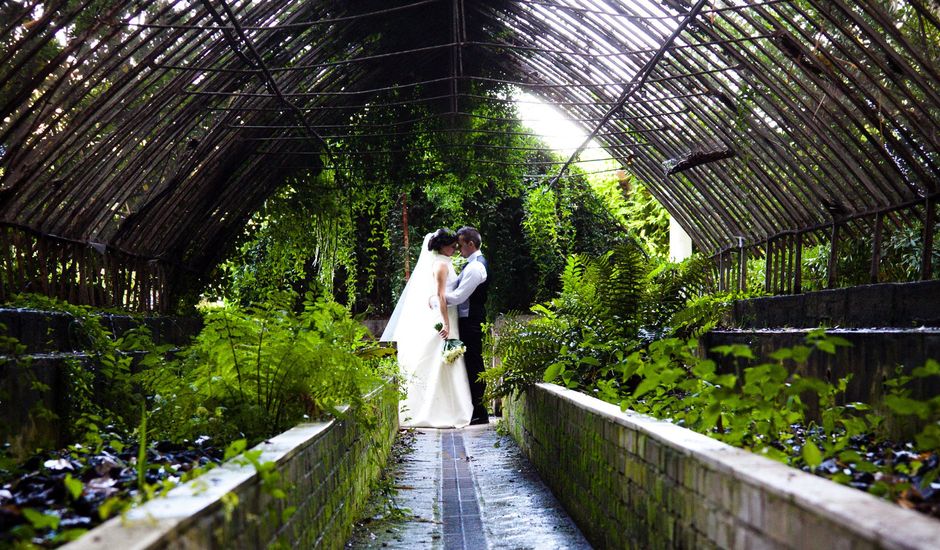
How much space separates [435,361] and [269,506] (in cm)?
823

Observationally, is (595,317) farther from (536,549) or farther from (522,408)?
(536,549)

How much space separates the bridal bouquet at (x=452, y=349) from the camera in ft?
35.3

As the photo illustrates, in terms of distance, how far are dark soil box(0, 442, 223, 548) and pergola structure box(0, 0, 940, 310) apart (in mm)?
2217

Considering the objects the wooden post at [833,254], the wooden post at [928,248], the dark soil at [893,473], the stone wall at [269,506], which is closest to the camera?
the stone wall at [269,506]

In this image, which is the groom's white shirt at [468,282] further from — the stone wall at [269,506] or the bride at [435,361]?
the stone wall at [269,506]

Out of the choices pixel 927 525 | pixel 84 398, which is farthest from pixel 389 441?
pixel 927 525

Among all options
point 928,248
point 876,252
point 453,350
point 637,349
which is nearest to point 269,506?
point 637,349

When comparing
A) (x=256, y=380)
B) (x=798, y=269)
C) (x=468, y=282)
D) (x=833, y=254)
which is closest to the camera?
(x=256, y=380)

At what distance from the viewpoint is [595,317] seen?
740cm

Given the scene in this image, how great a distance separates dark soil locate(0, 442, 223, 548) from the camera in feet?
7.66

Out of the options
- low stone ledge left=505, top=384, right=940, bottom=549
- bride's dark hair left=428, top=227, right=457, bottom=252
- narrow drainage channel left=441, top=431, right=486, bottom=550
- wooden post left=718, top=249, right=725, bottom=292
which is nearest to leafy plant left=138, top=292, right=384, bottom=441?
narrow drainage channel left=441, top=431, right=486, bottom=550

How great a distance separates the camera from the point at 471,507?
235 inches

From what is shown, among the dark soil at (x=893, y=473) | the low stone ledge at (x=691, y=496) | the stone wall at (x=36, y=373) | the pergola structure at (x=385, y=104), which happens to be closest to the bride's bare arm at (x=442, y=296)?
the pergola structure at (x=385, y=104)

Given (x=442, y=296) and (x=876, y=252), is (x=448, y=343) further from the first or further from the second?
(x=876, y=252)
